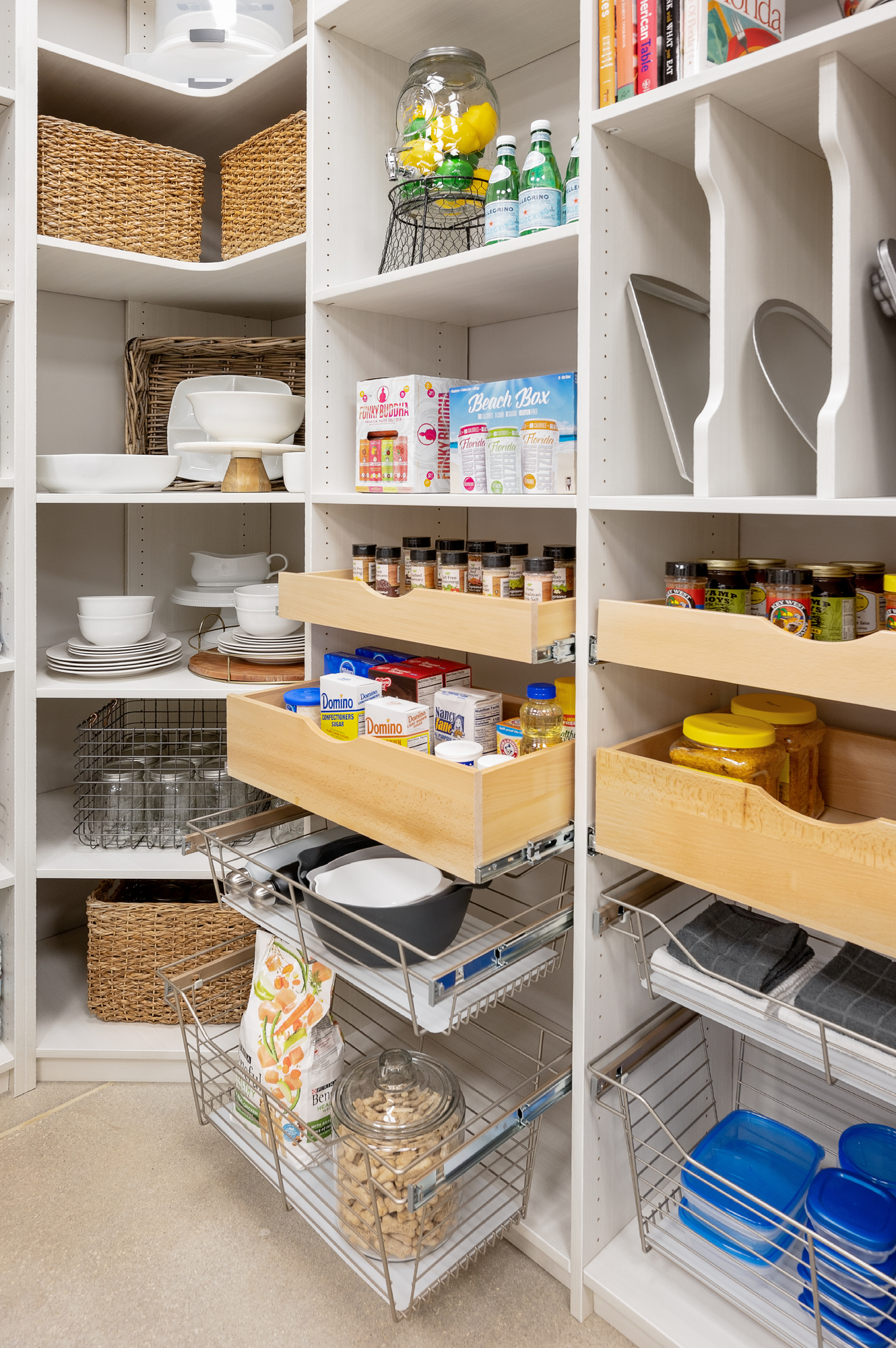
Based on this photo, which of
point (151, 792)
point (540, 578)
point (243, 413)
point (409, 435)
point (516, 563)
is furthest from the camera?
point (151, 792)

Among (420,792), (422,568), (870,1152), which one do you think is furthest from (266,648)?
(870,1152)

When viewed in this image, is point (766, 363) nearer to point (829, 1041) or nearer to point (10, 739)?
point (829, 1041)

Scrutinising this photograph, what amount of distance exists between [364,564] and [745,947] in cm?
88

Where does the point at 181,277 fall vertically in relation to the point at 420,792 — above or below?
above

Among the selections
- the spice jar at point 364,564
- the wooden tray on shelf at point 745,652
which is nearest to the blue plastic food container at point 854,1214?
the wooden tray on shelf at point 745,652

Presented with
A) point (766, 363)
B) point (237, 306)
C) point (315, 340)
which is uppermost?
point (237, 306)

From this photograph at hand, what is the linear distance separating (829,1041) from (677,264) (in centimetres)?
105

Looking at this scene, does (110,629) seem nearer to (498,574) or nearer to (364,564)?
(364,564)

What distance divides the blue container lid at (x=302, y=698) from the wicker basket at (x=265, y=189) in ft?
3.03

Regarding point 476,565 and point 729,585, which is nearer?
point 729,585

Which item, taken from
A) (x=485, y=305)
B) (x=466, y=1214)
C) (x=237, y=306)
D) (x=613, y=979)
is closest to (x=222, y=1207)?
(x=466, y=1214)

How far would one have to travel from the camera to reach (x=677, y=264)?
132 cm

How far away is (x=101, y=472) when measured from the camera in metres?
1.85

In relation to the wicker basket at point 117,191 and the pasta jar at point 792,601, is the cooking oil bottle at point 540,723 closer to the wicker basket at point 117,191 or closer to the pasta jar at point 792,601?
the pasta jar at point 792,601
